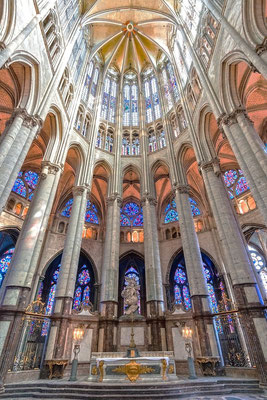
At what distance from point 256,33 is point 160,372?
44.5ft

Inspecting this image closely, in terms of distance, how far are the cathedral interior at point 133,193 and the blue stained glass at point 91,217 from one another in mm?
162

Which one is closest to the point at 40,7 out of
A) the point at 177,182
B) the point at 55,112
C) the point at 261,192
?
the point at 55,112

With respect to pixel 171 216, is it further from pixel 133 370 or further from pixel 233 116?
pixel 133 370

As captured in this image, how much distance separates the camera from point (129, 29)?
2350 cm

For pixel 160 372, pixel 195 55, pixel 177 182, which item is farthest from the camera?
pixel 177 182

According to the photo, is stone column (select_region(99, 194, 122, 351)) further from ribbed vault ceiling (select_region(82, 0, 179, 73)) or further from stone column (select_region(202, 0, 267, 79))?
ribbed vault ceiling (select_region(82, 0, 179, 73))

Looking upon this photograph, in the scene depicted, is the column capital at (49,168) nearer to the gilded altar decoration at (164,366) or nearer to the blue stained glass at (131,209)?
the gilded altar decoration at (164,366)

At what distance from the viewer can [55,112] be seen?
47.3ft

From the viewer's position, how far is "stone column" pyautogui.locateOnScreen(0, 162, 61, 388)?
823 centimetres

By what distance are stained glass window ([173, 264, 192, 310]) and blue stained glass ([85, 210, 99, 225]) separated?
30.0ft

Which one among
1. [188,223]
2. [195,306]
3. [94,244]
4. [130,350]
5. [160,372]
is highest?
[94,244]

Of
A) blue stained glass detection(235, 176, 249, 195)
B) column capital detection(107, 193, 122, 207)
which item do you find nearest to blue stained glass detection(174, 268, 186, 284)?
blue stained glass detection(235, 176, 249, 195)

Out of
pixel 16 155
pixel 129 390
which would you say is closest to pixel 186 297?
A: pixel 129 390

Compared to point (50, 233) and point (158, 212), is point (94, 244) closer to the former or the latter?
point (50, 233)
